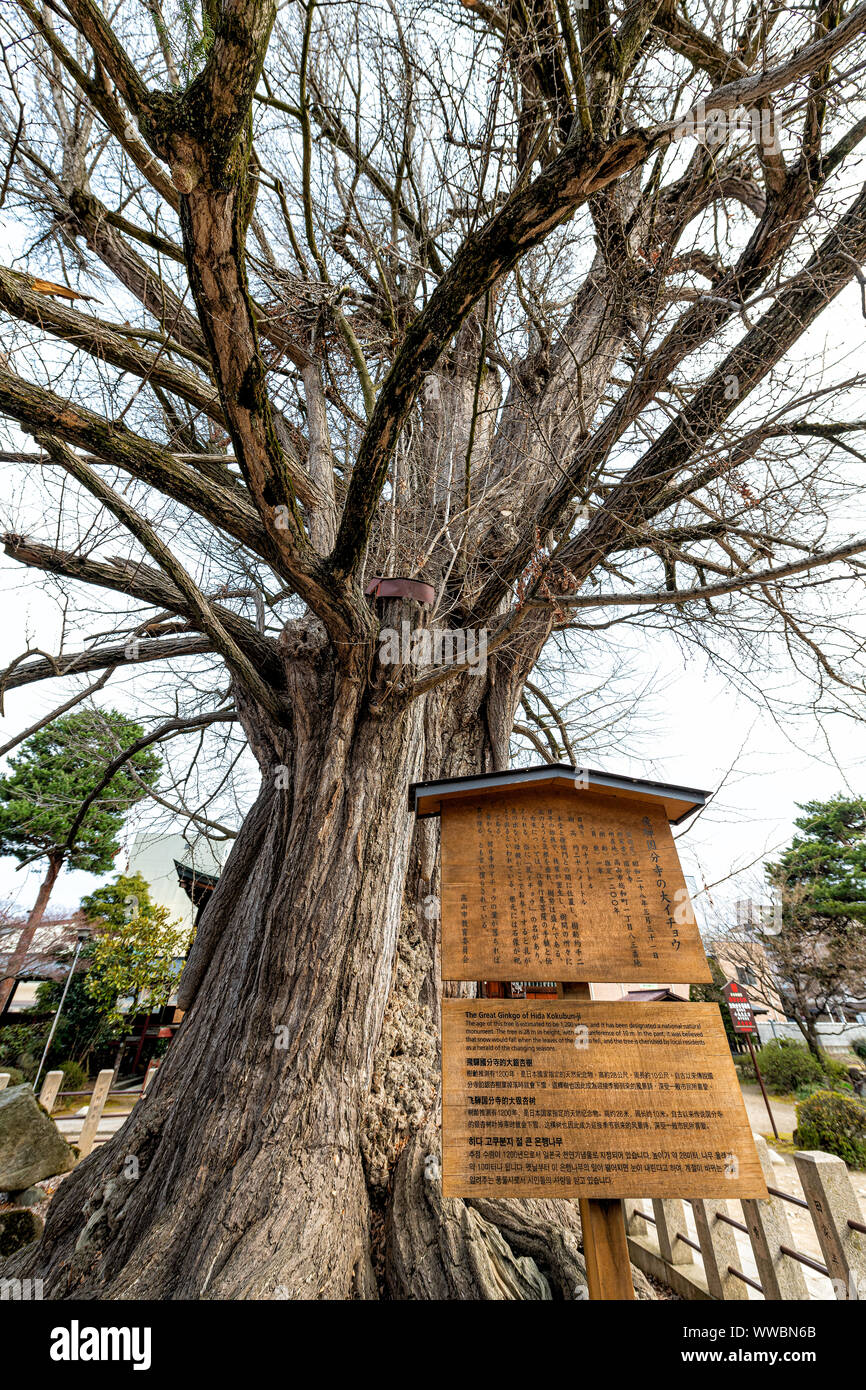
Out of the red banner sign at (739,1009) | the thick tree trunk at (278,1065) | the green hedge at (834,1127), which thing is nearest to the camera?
the thick tree trunk at (278,1065)

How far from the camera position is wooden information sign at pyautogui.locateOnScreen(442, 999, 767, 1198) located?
203 centimetres

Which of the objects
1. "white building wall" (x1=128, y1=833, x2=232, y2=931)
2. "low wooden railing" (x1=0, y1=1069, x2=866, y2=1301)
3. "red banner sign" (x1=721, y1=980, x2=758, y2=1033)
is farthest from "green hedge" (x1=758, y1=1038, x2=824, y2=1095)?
"white building wall" (x1=128, y1=833, x2=232, y2=931)

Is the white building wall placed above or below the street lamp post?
above

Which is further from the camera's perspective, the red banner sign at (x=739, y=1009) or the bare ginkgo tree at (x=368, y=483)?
the red banner sign at (x=739, y=1009)

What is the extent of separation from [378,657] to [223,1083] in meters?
2.30

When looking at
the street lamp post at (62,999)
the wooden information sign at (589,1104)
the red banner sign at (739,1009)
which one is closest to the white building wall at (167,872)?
the street lamp post at (62,999)

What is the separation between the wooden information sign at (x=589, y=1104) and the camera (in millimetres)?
2031

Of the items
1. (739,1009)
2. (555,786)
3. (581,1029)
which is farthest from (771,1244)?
(739,1009)

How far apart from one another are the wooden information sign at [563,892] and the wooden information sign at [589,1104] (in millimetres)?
156

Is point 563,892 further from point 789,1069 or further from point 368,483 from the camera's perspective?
point 789,1069

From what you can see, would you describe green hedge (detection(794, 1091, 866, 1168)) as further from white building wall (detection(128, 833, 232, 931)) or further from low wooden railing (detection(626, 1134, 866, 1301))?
white building wall (detection(128, 833, 232, 931))

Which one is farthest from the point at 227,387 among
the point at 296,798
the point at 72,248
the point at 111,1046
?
the point at 111,1046

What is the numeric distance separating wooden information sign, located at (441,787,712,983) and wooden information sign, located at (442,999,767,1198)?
156 mm

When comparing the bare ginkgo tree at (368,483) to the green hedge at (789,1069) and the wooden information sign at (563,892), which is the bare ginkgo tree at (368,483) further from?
the green hedge at (789,1069)
